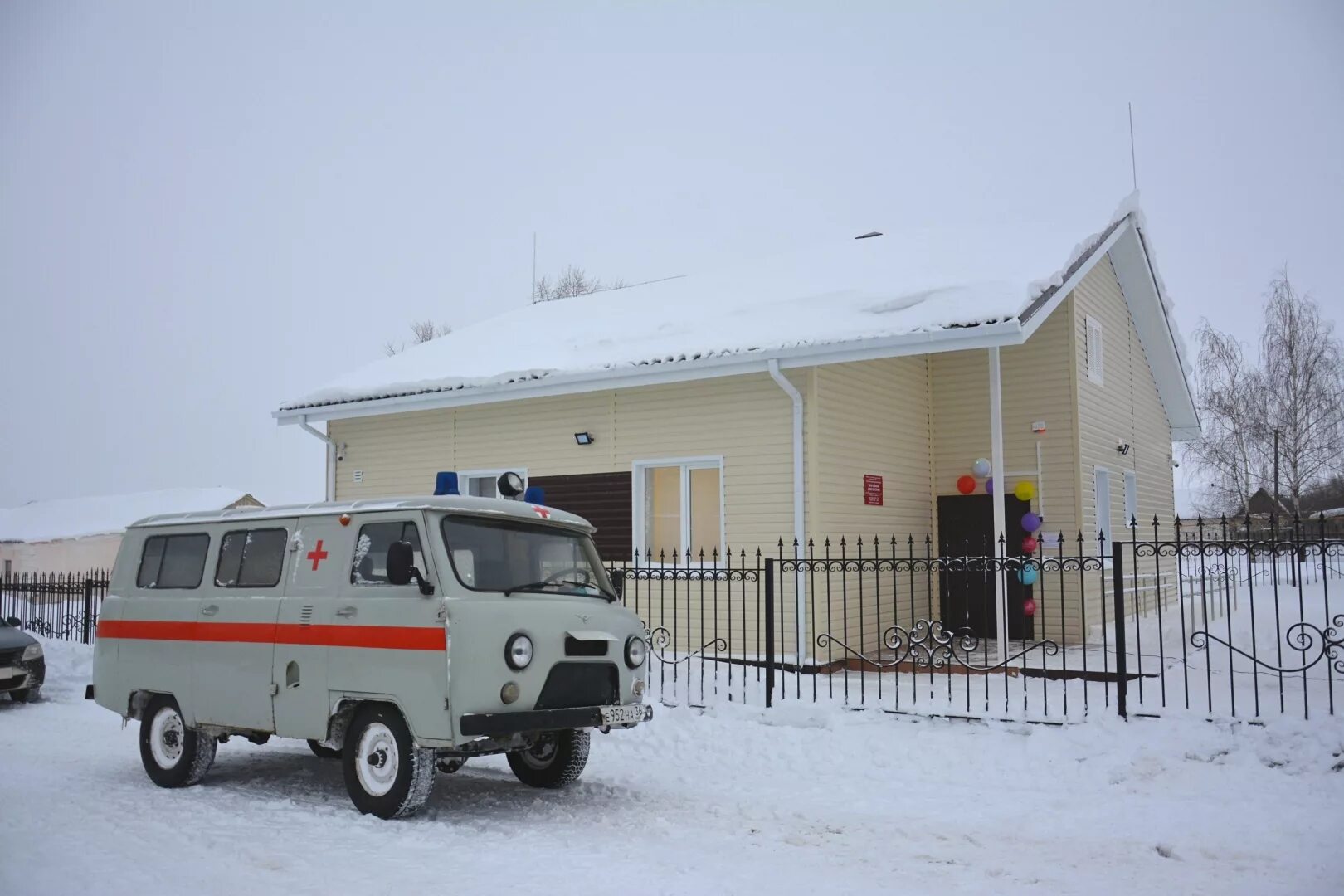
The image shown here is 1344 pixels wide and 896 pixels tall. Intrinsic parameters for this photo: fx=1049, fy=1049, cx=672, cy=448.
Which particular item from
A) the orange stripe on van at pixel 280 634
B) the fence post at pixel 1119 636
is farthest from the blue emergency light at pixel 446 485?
the fence post at pixel 1119 636

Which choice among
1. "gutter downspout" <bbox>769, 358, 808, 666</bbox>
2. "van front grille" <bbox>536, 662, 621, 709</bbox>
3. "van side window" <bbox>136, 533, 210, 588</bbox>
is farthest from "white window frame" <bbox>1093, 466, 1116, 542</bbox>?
"van side window" <bbox>136, 533, 210, 588</bbox>

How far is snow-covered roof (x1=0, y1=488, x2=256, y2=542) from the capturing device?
53.4 metres

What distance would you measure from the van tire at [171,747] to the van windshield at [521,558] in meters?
2.72

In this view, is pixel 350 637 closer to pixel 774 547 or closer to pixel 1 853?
pixel 1 853

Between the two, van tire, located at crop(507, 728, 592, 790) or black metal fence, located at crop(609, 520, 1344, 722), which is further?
black metal fence, located at crop(609, 520, 1344, 722)

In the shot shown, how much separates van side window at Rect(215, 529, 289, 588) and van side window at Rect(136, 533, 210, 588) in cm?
24

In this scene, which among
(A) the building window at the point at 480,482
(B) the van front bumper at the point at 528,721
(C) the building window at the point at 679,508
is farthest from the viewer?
(A) the building window at the point at 480,482

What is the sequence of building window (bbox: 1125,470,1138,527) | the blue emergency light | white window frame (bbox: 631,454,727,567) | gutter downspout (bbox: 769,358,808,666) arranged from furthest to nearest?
1. building window (bbox: 1125,470,1138,527)
2. white window frame (bbox: 631,454,727,567)
3. gutter downspout (bbox: 769,358,808,666)
4. the blue emergency light

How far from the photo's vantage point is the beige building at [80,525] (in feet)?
166

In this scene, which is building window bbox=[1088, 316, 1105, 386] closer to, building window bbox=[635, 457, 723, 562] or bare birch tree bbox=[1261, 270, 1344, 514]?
building window bbox=[635, 457, 723, 562]

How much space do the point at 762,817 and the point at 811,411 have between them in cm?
635

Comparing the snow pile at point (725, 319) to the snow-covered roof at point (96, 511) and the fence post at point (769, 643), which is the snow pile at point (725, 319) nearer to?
the fence post at point (769, 643)

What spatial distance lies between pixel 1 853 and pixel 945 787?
6.07 metres

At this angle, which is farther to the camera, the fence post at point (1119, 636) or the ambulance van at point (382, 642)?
the fence post at point (1119, 636)
